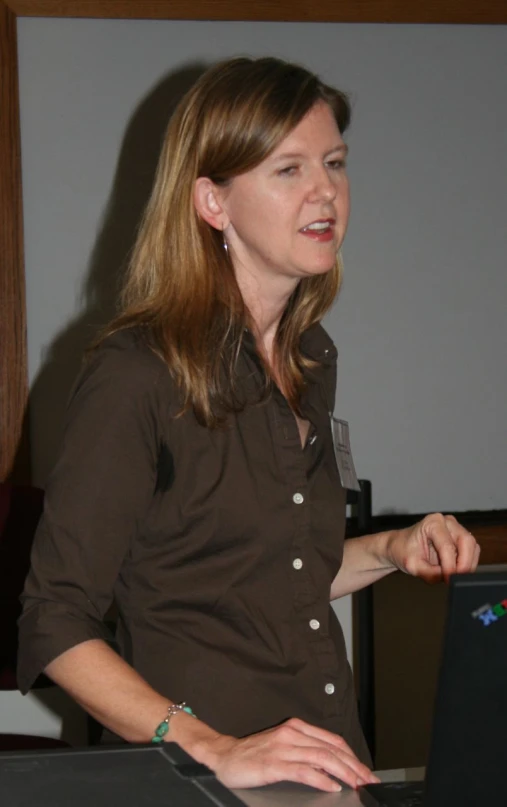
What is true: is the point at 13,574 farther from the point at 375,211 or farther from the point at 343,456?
the point at 375,211

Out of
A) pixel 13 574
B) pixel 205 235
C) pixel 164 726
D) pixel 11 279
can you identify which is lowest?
pixel 13 574

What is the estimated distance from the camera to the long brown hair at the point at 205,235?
4.76 ft

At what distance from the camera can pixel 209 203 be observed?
5.15 ft

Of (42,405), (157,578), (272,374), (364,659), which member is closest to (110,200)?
(42,405)

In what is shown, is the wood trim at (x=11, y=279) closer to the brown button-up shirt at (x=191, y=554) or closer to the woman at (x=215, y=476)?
the woman at (x=215, y=476)

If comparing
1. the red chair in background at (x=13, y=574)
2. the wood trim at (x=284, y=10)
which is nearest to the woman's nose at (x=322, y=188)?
the red chair in background at (x=13, y=574)

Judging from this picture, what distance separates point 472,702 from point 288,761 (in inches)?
10.5

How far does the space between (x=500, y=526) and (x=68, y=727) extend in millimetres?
1487

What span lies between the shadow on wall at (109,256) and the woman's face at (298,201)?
1.86 m

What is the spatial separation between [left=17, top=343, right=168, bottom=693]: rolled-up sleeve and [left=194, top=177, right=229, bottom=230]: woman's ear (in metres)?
0.32

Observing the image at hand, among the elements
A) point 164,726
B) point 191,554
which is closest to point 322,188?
point 191,554

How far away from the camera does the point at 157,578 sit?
1.39m

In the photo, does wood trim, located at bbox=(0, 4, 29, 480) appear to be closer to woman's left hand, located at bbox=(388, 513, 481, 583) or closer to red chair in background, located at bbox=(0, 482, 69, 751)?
red chair in background, located at bbox=(0, 482, 69, 751)

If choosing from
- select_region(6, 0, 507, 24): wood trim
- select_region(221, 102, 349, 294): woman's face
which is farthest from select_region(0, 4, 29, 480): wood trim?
select_region(221, 102, 349, 294): woman's face
